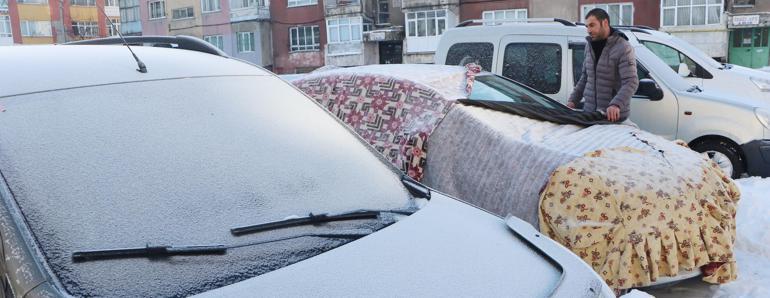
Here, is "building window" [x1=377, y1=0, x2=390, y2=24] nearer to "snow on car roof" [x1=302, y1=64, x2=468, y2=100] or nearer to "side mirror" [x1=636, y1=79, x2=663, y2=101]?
"side mirror" [x1=636, y1=79, x2=663, y2=101]

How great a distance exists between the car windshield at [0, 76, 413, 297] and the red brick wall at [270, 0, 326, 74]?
3956cm

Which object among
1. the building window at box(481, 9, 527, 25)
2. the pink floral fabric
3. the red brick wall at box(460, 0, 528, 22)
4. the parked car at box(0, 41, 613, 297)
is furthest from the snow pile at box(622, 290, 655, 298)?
the red brick wall at box(460, 0, 528, 22)

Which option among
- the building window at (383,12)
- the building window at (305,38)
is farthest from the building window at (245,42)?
the building window at (383,12)

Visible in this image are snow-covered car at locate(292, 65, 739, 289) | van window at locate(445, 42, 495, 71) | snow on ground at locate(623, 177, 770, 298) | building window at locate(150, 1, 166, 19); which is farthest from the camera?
building window at locate(150, 1, 166, 19)

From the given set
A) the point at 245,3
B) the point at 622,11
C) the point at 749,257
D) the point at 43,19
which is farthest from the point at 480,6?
the point at 43,19

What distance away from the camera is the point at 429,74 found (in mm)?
5242

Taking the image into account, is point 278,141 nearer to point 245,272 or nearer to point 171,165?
point 171,165

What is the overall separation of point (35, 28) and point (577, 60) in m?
59.2

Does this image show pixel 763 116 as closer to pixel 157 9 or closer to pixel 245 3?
pixel 245 3

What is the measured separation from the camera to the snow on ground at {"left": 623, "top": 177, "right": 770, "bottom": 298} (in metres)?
4.04

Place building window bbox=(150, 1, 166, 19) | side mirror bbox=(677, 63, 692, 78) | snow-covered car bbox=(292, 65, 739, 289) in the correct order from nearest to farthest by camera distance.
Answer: snow-covered car bbox=(292, 65, 739, 289), side mirror bbox=(677, 63, 692, 78), building window bbox=(150, 1, 166, 19)

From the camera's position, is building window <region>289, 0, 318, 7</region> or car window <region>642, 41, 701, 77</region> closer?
car window <region>642, 41, 701, 77</region>

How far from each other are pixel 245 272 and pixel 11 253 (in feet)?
1.96

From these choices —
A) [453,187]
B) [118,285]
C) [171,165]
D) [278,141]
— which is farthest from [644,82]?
[118,285]
